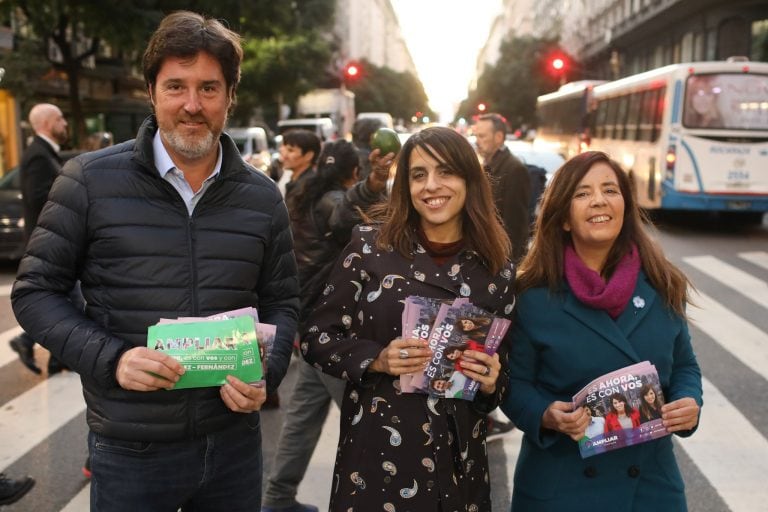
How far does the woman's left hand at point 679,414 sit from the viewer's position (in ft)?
8.36

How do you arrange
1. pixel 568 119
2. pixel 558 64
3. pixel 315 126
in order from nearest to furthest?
pixel 558 64, pixel 568 119, pixel 315 126

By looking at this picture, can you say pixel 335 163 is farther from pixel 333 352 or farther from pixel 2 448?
pixel 2 448

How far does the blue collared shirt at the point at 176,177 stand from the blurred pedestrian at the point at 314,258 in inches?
59.8

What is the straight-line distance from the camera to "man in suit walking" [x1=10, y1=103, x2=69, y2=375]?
20.7 ft

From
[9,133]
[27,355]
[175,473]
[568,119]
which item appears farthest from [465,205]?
[9,133]

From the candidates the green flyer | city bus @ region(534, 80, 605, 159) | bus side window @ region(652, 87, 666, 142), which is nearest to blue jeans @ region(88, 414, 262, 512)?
the green flyer

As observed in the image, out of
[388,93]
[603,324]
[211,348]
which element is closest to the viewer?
[211,348]

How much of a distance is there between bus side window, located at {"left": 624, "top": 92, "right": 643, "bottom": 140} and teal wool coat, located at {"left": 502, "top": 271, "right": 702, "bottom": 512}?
1594 centimetres

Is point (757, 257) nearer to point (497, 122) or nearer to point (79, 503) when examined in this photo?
point (497, 122)

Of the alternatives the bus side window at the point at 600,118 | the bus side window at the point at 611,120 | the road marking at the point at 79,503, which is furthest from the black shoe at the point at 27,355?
the bus side window at the point at 600,118

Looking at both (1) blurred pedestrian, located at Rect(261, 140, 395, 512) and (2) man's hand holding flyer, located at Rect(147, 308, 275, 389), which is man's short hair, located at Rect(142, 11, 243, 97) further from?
(1) blurred pedestrian, located at Rect(261, 140, 395, 512)

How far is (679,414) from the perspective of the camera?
8.37 feet

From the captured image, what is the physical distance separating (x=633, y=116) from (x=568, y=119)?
8.66 meters

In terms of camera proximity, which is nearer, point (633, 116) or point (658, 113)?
point (658, 113)
